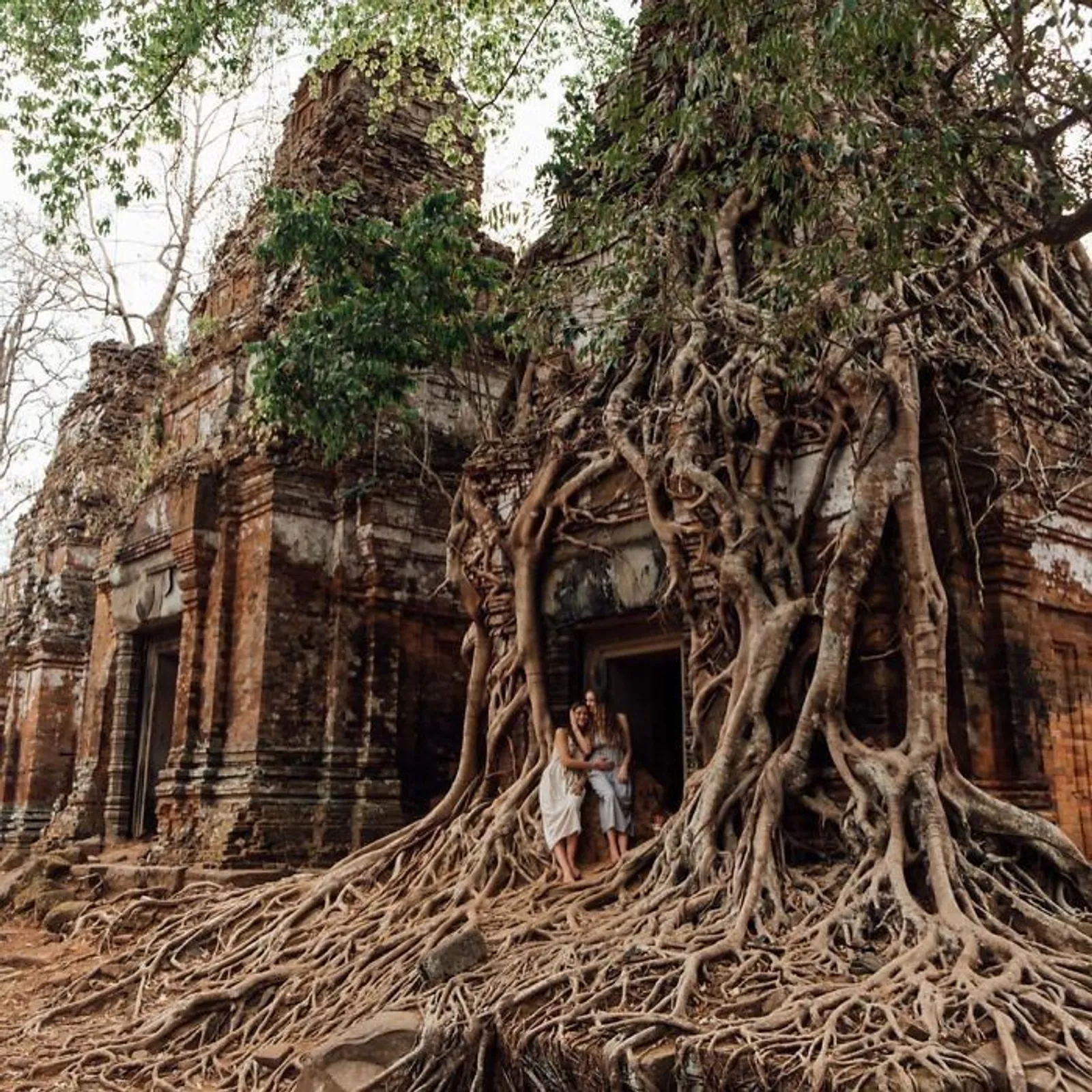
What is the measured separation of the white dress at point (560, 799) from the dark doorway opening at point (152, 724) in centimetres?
591

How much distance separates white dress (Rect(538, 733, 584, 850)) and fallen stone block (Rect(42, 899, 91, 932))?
4354mm

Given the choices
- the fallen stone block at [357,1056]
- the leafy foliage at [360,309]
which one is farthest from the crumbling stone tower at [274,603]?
the fallen stone block at [357,1056]

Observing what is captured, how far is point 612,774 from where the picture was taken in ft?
23.7

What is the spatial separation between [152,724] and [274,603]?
3030 mm

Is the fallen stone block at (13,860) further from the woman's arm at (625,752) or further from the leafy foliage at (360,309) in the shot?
the woman's arm at (625,752)

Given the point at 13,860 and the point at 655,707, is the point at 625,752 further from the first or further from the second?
the point at 13,860

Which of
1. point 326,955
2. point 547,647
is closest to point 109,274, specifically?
point 547,647

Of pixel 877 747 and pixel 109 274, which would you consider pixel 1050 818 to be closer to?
pixel 877 747

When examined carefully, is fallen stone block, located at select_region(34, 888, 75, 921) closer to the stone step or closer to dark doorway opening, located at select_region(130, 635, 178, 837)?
the stone step

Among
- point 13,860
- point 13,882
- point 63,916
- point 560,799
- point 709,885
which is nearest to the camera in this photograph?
point 709,885

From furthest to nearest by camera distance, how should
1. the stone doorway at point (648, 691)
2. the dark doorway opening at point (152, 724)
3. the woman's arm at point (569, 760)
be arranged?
the dark doorway opening at point (152, 724)
the stone doorway at point (648, 691)
the woman's arm at point (569, 760)

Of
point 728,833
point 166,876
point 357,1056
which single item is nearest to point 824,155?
point 728,833

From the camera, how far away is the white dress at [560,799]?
701cm

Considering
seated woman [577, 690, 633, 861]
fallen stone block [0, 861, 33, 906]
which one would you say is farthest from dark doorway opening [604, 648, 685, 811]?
fallen stone block [0, 861, 33, 906]
